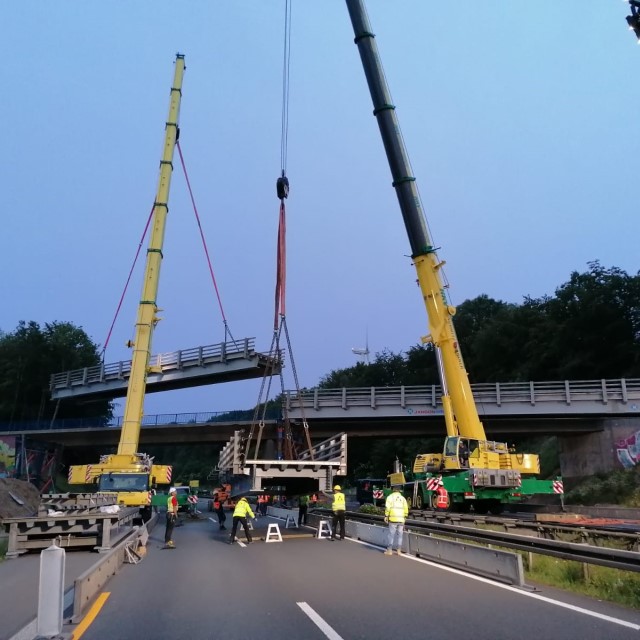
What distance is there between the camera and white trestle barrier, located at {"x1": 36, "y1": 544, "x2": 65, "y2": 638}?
640 centimetres

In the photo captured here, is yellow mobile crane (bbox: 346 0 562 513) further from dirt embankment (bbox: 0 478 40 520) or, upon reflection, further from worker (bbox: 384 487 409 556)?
dirt embankment (bbox: 0 478 40 520)

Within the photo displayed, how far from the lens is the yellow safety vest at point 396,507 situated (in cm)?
1365

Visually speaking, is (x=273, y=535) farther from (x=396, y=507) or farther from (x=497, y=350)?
(x=497, y=350)

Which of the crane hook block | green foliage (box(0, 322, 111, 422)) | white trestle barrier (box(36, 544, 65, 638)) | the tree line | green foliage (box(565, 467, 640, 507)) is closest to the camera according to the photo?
white trestle barrier (box(36, 544, 65, 638))

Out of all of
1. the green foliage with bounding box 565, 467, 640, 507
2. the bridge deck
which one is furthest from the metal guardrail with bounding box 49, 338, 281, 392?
the green foliage with bounding box 565, 467, 640, 507

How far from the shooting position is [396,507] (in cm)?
1374

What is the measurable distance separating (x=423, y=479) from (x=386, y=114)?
1516 cm

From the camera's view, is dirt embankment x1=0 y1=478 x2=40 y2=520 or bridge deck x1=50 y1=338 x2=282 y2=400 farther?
bridge deck x1=50 y1=338 x2=282 y2=400

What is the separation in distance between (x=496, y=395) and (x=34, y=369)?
55098 millimetres

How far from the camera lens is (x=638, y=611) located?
8062mm

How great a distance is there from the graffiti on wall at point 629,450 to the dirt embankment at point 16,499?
111ft

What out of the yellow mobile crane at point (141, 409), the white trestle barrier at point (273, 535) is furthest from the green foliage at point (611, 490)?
the yellow mobile crane at point (141, 409)

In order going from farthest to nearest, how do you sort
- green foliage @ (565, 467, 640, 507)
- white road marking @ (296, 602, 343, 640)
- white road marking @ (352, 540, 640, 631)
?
green foliage @ (565, 467, 640, 507) < white road marking @ (352, 540, 640, 631) < white road marking @ (296, 602, 343, 640)

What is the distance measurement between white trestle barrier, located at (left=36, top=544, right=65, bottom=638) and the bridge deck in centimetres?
3293
